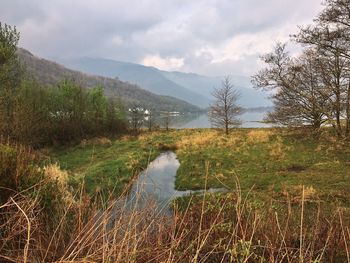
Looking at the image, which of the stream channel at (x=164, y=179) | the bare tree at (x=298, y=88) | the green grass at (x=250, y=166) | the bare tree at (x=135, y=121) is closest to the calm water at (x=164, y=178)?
the stream channel at (x=164, y=179)

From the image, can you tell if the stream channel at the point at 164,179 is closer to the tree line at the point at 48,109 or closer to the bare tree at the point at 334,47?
the bare tree at the point at 334,47

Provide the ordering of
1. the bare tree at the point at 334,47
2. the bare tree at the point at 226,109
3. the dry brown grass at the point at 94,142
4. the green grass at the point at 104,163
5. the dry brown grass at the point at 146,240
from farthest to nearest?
the bare tree at the point at 226,109
the dry brown grass at the point at 94,142
the green grass at the point at 104,163
the bare tree at the point at 334,47
the dry brown grass at the point at 146,240

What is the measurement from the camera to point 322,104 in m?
9.01

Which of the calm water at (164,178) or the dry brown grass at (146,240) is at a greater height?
the dry brown grass at (146,240)

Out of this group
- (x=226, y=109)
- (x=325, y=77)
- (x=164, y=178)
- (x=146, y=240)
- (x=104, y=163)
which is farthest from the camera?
(x=226, y=109)

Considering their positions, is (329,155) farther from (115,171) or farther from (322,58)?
(115,171)

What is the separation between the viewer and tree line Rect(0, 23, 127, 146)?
2272 cm

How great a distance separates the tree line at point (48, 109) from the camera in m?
22.7

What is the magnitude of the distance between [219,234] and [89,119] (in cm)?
3174

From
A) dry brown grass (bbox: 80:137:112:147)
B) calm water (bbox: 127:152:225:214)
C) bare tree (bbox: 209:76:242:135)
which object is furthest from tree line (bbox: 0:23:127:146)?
bare tree (bbox: 209:76:242:135)

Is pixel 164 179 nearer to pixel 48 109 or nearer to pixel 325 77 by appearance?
pixel 325 77

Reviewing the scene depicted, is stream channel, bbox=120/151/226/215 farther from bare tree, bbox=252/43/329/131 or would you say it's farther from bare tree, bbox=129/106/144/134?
bare tree, bbox=129/106/144/134

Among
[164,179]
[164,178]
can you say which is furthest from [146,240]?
[164,178]

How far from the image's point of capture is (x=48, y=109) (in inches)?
1232
